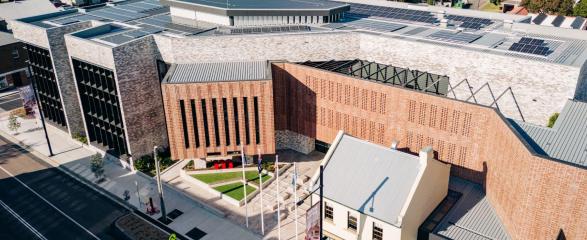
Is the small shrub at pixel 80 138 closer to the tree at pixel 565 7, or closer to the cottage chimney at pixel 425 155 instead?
the cottage chimney at pixel 425 155

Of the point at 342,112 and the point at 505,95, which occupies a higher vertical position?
the point at 505,95

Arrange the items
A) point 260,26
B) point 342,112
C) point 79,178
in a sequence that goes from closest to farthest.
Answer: point 342,112 < point 79,178 < point 260,26

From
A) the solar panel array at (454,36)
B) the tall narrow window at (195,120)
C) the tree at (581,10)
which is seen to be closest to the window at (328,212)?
the tall narrow window at (195,120)

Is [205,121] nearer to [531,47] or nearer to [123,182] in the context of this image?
[123,182]

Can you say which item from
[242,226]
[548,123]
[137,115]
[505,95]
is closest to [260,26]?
[137,115]

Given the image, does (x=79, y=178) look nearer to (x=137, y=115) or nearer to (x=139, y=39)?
(x=137, y=115)

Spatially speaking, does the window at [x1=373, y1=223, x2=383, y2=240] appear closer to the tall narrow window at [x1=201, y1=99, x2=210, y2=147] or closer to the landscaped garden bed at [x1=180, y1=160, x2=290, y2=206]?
the landscaped garden bed at [x1=180, y1=160, x2=290, y2=206]
